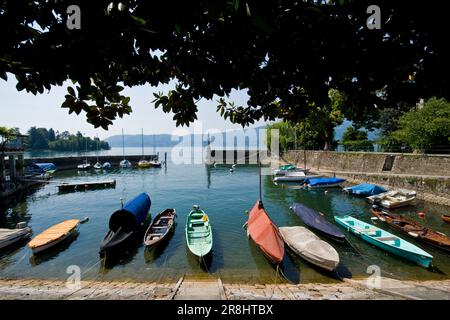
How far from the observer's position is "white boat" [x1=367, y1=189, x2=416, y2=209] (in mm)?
24719

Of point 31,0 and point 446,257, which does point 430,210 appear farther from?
point 31,0

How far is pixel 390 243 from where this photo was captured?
14812 millimetres

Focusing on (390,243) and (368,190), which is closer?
(390,243)

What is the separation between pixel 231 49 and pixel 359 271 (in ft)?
49.0

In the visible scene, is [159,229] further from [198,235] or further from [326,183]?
[326,183]

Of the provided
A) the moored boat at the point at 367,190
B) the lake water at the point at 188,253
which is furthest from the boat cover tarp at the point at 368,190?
the lake water at the point at 188,253

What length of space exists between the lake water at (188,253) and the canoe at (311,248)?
0.68 meters

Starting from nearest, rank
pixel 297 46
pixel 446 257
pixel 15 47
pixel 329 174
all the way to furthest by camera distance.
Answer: pixel 15 47 → pixel 297 46 → pixel 446 257 → pixel 329 174

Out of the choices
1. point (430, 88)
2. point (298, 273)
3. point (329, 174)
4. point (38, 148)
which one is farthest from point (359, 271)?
point (38, 148)

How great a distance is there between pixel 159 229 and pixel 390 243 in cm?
1582

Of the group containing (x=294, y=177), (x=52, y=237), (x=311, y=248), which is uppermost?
(x=294, y=177)

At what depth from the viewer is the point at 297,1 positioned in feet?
10.5

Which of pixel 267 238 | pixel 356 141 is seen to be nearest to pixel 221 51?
pixel 267 238

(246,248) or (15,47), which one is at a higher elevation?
(15,47)
